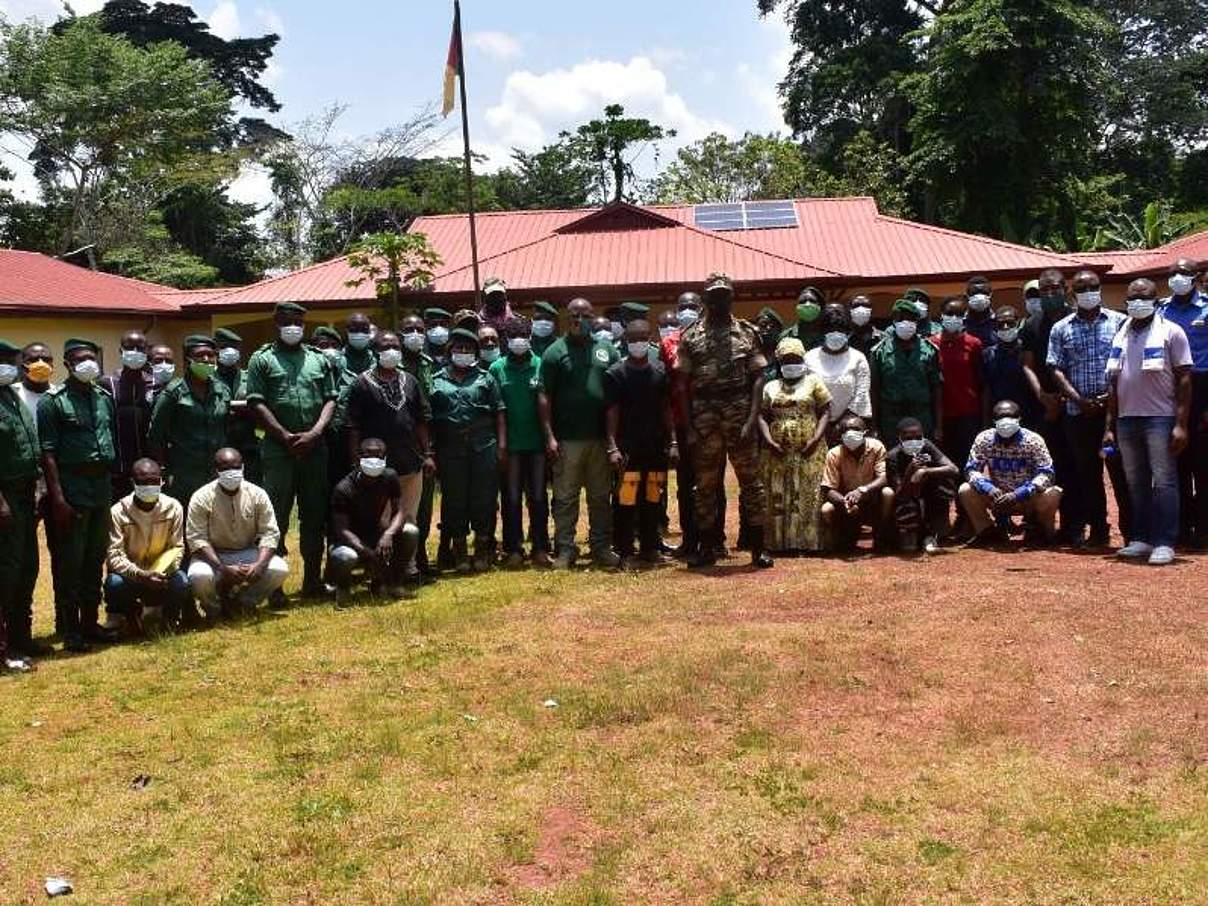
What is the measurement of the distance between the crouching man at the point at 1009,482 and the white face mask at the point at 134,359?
6.33 meters

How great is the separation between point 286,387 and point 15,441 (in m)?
1.79

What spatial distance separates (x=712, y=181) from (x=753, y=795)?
34977 millimetres

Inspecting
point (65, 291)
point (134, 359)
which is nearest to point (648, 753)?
point (134, 359)

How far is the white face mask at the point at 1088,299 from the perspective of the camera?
27.1 feet

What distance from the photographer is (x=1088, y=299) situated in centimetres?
828

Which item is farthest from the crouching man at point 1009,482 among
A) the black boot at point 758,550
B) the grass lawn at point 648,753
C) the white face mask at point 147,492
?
the white face mask at point 147,492

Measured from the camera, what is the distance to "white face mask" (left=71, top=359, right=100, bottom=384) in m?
7.14

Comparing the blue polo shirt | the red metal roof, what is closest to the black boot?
the blue polo shirt

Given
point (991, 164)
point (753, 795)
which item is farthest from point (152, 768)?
point (991, 164)

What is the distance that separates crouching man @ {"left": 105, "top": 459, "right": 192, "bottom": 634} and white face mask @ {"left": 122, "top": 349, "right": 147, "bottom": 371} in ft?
4.73

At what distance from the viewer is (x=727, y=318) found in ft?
26.8

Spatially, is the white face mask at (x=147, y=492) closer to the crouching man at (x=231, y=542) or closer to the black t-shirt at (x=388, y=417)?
the crouching man at (x=231, y=542)

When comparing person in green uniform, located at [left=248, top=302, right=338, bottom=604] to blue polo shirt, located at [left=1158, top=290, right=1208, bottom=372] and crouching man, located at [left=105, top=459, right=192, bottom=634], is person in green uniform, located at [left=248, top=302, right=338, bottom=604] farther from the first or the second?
blue polo shirt, located at [left=1158, top=290, right=1208, bottom=372]

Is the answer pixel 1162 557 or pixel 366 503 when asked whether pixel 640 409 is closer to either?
pixel 366 503
